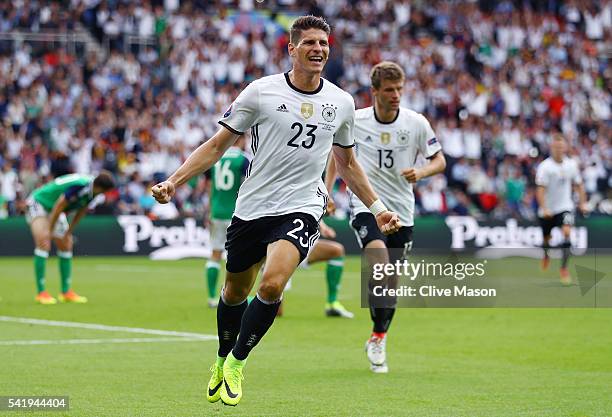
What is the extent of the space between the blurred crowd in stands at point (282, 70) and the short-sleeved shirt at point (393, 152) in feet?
60.4

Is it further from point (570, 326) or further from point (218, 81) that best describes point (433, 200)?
point (570, 326)

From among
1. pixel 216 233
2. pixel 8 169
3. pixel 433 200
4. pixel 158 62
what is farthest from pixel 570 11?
pixel 216 233

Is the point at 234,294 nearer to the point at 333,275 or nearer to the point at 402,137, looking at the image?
the point at 402,137

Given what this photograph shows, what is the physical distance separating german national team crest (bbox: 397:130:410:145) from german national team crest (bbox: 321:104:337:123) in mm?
2897

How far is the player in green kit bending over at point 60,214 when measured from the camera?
675 inches

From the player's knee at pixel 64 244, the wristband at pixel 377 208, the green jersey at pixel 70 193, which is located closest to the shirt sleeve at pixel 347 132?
the wristband at pixel 377 208

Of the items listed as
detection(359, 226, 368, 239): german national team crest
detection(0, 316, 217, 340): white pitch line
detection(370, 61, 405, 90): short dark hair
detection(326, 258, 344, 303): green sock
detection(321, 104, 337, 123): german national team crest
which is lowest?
detection(0, 316, 217, 340): white pitch line

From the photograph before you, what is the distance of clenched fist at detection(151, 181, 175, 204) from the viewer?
25.1ft

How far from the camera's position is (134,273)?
2444 centimetres

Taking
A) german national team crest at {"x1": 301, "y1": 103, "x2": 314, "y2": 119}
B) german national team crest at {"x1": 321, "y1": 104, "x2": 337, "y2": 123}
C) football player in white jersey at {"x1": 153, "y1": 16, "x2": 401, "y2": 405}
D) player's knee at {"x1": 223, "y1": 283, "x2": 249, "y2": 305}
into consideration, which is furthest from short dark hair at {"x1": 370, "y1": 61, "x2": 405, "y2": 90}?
player's knee at {"x1": 223, "y1": 283, "x2": 249, "y2": 305}

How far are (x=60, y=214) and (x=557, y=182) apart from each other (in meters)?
9.79

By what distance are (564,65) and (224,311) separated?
32123 millimetres

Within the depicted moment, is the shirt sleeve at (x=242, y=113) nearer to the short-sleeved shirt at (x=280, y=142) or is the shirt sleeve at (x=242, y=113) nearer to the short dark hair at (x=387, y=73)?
the short-sleeved shirt at (x=280, y=142)

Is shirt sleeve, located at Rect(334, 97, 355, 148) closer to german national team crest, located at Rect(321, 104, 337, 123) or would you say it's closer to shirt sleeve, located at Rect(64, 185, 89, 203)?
german national team crest, located at Rect(321, 104, 337, 123)
